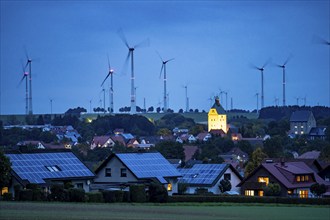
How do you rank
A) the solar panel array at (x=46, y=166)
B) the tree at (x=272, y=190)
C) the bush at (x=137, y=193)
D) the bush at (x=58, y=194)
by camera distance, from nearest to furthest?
the bush at (x=58, y=194) < the bush at (x=137, y=193) < the solar panel array at (x=46, y=166) < the tree at (x=272, y=190)

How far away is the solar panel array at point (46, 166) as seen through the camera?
62000mm

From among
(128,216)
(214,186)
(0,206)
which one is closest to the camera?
(128,216)

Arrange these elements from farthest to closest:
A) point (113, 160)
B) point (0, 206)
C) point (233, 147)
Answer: point (233, 147), point (113, 160), point (0, 206)

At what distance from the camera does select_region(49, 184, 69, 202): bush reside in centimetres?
5453

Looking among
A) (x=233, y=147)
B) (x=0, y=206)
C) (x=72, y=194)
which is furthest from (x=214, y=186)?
(x=233, y=147)

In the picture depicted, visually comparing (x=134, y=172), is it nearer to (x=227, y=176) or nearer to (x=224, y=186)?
(x=224, y=186)

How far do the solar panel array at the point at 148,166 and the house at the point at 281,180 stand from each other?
8932 millimetres

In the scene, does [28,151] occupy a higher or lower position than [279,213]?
higher

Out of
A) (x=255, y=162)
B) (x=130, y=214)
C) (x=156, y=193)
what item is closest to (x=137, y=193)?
(x=156, y=193)

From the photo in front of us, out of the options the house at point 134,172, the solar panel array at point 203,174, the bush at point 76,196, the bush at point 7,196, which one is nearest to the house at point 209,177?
the solar panel array at point 203,174

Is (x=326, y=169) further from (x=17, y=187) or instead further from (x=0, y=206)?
(x=0, y=206)

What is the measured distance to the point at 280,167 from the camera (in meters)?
80.4

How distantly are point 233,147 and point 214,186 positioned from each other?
286 ft

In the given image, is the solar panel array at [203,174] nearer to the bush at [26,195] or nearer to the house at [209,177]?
the house at [209,177]
